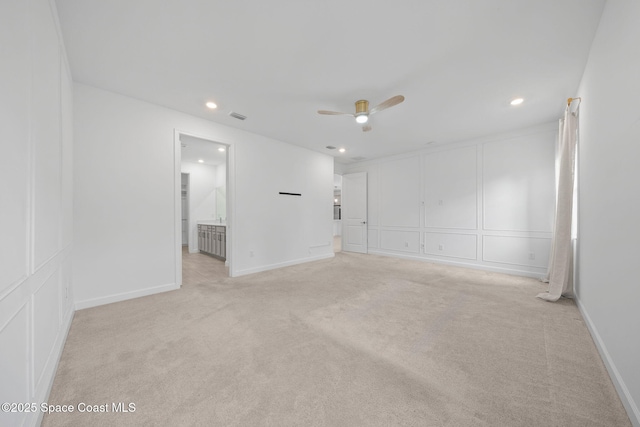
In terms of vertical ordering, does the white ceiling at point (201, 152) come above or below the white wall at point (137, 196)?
above

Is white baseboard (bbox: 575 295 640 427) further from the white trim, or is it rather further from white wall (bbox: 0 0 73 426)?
the white trim

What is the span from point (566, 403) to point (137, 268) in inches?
172

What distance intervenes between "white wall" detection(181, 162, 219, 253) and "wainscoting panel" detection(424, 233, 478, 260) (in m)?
6.38

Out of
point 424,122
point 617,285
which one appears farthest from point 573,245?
point 424,122

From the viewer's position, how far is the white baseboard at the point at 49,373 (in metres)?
1.22

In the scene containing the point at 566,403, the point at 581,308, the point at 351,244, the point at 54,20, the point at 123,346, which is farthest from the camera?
the point at 351,244

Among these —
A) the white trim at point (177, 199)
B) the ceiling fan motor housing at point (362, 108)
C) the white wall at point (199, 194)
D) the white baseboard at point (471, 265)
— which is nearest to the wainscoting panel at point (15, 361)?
the white trim at point (177, 199)

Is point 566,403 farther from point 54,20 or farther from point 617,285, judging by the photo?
point 54,20

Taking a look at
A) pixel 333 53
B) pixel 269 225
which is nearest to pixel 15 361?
pixel 333 53

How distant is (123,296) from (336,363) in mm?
2977

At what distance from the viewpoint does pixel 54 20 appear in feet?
5.93

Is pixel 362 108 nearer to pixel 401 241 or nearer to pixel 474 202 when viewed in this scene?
pixel 474 202

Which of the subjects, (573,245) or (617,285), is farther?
(573,245)

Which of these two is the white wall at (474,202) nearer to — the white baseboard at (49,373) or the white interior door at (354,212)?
the white interior door at (354,212)
